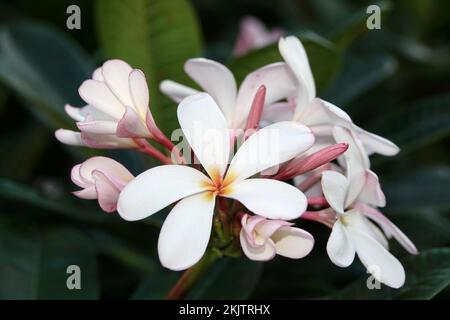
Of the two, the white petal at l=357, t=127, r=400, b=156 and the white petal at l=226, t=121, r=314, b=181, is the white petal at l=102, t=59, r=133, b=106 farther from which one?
the white petal at l=357, t=127, r=400, b=156

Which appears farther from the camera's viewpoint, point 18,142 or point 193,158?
point 18,142

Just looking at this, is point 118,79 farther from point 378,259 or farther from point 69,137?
point 378,259

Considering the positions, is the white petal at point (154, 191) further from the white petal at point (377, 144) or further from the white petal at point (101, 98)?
the white petal at point (377, 144)

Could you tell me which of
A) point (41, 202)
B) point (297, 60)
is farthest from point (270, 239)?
point (41, 202)

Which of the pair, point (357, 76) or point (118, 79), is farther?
point (357, 76)

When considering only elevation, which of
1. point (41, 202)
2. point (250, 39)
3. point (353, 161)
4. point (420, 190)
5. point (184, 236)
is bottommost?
point (184, 236)

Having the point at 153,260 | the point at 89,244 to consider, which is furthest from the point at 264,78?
the point at 153,260

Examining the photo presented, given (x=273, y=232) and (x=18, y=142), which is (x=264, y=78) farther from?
(x=18, y=142)
